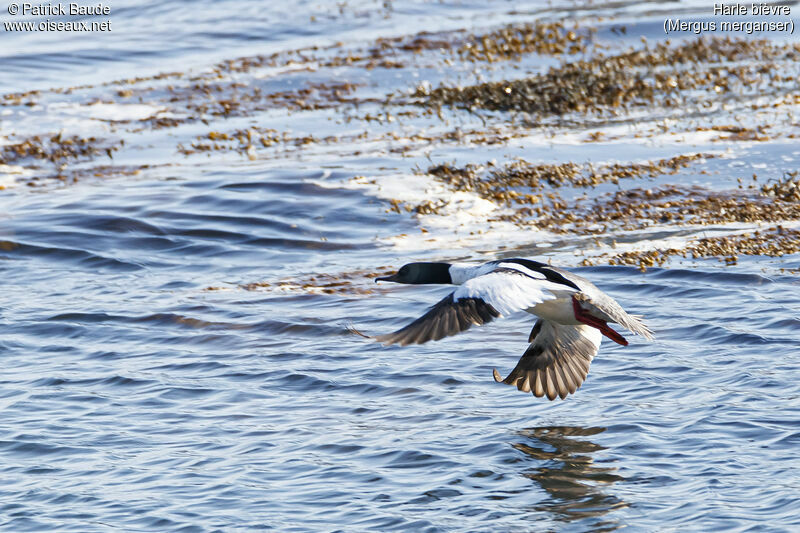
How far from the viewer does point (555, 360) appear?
809 centimetres

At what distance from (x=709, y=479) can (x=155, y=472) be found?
345 centimetres

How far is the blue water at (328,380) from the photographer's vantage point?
252 inches

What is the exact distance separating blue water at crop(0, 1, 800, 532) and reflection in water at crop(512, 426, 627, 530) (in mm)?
20

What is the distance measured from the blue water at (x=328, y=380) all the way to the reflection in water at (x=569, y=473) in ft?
0.06

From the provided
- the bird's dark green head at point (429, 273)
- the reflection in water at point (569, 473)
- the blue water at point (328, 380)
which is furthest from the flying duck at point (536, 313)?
the reflection in water at point (569, 473)

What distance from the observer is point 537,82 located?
60.0 feet

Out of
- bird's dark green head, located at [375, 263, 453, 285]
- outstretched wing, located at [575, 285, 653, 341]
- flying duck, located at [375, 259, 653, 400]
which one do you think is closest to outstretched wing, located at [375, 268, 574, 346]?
flying duck, located at [375, 259, 653, 400]

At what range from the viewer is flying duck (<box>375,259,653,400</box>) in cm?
631

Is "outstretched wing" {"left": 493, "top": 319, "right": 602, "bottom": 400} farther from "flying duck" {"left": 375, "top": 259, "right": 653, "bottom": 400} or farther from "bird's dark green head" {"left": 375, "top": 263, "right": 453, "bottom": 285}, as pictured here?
"bird's dark green head" {"left": 375, "top": 263, "right": 453, "bottom": 285}

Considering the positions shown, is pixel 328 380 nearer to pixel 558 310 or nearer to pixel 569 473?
pixel 558 310

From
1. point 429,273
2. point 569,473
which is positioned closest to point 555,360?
point 429,273

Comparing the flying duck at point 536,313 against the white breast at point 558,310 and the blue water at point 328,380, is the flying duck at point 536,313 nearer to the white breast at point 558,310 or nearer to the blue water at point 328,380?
the white breast at point 558,310

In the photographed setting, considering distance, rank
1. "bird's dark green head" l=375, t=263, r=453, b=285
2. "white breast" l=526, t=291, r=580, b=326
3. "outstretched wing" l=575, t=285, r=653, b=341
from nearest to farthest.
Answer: "outstretched wing" l=575, t=285, r=653, b=341 → "white breast" l=526, t=291, r=580, b=326 → "bird's dark green head" l=375, t=263, r=453, b=285

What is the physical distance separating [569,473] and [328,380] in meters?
2.47
